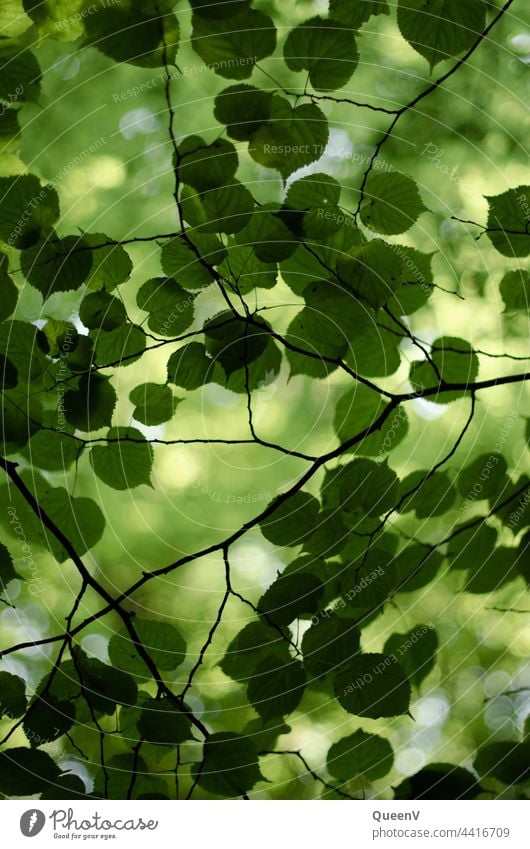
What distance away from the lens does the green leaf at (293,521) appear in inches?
33.9

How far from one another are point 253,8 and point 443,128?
33cm

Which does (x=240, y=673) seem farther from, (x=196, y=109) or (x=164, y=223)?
(x=196, y=109)

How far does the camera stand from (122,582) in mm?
977

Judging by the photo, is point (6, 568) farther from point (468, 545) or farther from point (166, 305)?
point (468, 545)

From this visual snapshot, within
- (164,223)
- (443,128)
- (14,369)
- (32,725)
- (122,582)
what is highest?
(443,128)

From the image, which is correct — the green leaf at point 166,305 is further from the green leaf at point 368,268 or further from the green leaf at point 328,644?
the green leaf at point 328,644

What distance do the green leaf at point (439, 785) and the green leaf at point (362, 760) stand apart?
0.04m

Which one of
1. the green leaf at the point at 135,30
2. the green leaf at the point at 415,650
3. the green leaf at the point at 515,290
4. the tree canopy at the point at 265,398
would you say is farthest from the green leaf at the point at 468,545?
the green leaf at the point at 135,30

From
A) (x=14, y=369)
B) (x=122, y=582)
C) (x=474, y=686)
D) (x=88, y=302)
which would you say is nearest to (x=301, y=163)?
(x=88, y=302)

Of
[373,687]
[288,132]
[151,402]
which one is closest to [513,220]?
Result: [288,132]

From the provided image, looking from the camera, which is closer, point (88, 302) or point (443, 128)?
point (88, 302)

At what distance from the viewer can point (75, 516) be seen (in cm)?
92

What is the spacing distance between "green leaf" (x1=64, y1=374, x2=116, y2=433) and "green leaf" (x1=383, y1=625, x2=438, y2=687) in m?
0.52

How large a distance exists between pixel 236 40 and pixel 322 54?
12 centimetres
